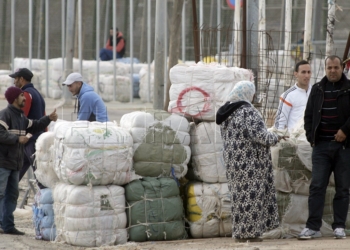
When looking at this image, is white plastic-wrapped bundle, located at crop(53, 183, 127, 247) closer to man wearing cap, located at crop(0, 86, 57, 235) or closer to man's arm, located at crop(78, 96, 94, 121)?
man wearing cap, located at crop(0, 86, 57, 235)

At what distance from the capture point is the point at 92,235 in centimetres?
771

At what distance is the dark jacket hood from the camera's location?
7.48 metres

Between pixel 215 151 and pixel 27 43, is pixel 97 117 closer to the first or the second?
pixel 215 151

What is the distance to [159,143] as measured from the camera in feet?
26.3

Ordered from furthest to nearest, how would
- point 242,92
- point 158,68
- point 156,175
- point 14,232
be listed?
point 158,68, point 14,232, point 156,175, point 242,92

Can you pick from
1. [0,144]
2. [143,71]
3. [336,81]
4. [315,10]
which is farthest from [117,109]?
[336,81]

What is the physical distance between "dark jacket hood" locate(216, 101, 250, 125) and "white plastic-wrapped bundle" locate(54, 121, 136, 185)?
0.88 m

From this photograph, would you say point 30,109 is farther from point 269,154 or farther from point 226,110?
point 269,154

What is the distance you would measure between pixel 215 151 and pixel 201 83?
666mm

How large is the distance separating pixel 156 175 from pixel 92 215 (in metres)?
0.78

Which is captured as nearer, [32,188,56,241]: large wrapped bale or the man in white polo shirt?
[32,188,56,241]: large wrapped bale

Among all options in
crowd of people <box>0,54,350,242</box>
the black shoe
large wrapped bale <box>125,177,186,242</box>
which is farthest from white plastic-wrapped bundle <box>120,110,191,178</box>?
the black shoe

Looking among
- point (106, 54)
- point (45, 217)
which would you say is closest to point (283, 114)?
point (45, 217)

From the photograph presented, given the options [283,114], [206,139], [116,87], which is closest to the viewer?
[206,139]
